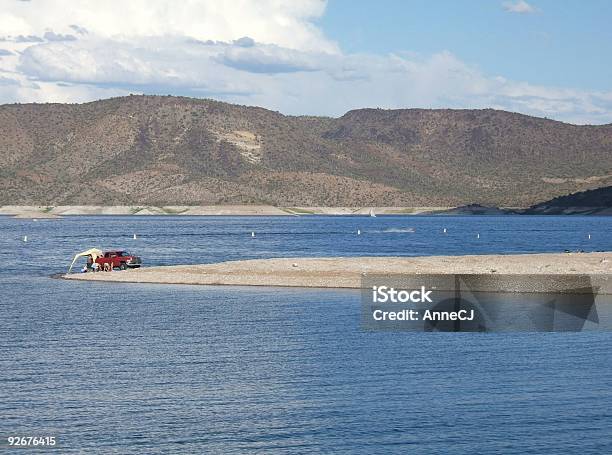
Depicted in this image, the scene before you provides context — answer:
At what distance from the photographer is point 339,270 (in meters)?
76.5

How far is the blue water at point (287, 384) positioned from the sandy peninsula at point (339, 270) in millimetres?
15415

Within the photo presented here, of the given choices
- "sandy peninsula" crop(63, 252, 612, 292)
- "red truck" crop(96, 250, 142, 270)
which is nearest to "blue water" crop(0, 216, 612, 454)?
"sandy peninsula" crop(63, 252, 612, 292)

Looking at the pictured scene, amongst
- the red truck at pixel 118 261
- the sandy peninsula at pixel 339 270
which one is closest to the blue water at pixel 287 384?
the sandy peninsula at pixel 339 270

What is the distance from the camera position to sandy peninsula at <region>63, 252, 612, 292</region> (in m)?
72.1

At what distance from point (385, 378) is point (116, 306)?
26295 millimetres

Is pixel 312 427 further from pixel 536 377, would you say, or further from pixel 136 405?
pixel 536 377

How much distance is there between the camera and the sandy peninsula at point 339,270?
72062 mm

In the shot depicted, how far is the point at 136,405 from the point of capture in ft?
103

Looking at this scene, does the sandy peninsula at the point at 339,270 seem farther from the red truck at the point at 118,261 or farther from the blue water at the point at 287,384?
the blue water at the point at 287,384

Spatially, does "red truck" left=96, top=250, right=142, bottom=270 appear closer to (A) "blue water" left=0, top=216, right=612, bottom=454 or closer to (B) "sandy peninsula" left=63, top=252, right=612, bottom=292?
(B) "sandy peninsula" left=63, top=252, right=612, bottom=292

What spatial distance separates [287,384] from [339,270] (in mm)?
42112

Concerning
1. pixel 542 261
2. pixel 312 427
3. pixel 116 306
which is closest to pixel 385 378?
pixel 312 427

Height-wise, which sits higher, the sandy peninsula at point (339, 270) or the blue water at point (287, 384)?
the sandy peninsula at point (339, 270)

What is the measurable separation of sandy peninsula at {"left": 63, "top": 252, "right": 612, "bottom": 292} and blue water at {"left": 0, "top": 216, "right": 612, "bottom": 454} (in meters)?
15.4
